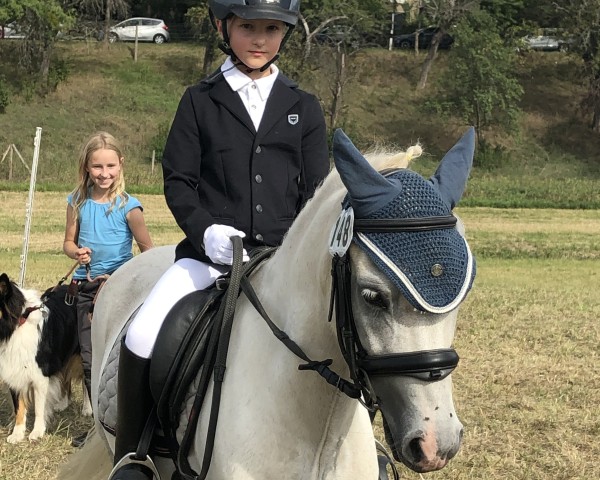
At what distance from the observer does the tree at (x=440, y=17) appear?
54844 mm

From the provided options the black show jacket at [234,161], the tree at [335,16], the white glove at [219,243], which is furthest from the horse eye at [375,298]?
the tree at [335,16]

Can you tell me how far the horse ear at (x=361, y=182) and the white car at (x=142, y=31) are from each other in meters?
56.2

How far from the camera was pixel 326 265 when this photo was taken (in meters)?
2.69

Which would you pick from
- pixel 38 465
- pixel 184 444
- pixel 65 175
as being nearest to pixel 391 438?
pixel 184 444

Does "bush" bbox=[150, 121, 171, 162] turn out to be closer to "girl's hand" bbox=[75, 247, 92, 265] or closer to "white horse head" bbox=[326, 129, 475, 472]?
"girl's hand" bbox=[75, 247, 92, 265]

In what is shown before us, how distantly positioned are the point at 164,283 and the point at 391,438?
4.36 ft

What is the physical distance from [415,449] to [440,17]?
5707 centimetres

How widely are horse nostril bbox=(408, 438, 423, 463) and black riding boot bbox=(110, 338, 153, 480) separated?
1.34 meters

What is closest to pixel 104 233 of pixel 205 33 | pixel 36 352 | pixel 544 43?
pixel 36 352

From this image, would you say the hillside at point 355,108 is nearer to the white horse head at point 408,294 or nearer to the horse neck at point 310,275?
the horse neck at point 310,275

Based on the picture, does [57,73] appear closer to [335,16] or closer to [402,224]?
[335,16]

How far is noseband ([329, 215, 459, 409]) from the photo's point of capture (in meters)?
2.34

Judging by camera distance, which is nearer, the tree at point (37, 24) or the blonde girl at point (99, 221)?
the blonde girl at point (99, 221)

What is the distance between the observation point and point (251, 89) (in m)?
3.55
